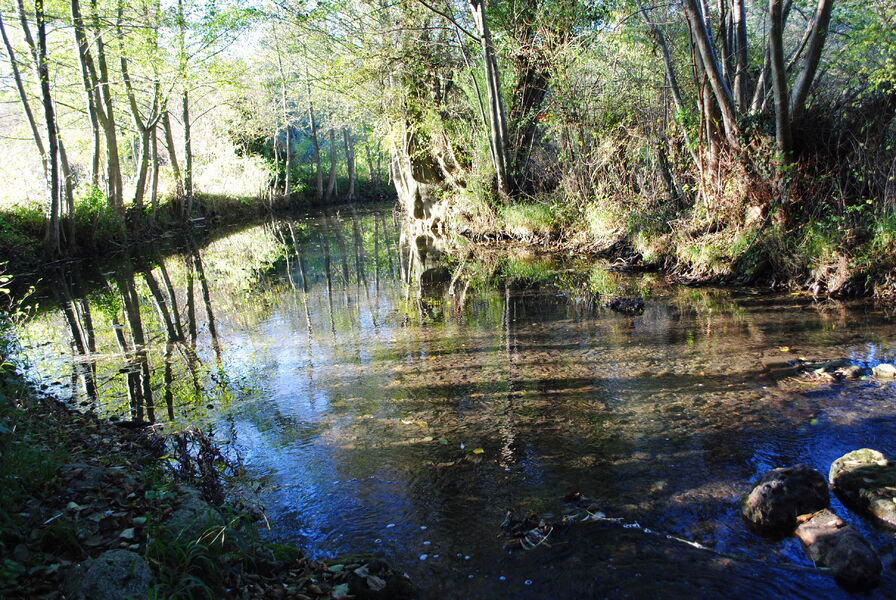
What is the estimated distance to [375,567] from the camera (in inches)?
140

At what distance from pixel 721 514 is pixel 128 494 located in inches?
160

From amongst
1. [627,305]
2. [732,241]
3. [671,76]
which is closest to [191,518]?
[627,305]

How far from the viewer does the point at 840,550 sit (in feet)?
11.4

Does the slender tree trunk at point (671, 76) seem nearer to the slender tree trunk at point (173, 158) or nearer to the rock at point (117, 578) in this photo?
the rock at point (117, 578)

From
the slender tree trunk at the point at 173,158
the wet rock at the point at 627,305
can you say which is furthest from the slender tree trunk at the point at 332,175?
the wet rock at the point at 627,305

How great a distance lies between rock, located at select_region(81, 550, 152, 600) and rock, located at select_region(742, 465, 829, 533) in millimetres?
3718

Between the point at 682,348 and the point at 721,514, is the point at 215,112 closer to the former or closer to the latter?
the point at 682,348

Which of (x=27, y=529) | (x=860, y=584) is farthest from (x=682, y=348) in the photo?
(x=27, y=529)

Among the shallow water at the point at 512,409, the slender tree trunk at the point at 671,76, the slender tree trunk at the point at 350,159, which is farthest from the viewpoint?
the slender tree trunk at the point at 350,159

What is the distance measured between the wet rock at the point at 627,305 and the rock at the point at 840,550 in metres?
5.97

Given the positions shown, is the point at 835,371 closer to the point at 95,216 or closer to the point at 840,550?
the point at 840,550

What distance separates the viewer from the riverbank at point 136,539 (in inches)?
111

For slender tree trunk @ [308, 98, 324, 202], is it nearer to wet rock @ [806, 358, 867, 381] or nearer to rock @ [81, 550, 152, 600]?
wet rock @ [806, 358, 867, 381]

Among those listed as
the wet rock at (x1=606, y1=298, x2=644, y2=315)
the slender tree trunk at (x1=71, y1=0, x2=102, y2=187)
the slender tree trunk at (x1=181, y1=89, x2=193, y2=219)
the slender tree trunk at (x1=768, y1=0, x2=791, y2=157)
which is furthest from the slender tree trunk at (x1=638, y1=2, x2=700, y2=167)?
the slender tree trunk at (x1=181, y1=89, x2=193, y2=219)
